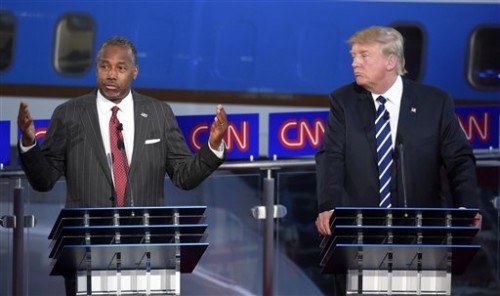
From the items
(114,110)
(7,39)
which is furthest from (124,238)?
(7,39)

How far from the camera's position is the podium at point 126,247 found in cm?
446

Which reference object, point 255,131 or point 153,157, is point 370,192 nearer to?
point 153,157

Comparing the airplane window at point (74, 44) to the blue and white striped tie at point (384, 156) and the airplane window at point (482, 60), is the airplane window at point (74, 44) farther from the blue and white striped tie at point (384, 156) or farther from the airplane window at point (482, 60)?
the blue and white striped tie at point (384, 156)

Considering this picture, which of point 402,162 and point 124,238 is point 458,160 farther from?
point 124,238

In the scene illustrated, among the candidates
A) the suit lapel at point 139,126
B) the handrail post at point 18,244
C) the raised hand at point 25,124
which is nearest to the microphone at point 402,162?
the suit lapel at point 139,126

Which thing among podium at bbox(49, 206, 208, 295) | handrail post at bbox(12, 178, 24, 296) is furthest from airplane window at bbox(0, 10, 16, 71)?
podium at bbox(49, 206, 208, 295)

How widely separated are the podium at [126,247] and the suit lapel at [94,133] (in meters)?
0.52

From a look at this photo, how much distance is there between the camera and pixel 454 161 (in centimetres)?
543

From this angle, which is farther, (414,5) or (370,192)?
(414,5)

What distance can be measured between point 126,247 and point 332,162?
121cm

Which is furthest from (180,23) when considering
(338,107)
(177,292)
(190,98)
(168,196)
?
(177,292)

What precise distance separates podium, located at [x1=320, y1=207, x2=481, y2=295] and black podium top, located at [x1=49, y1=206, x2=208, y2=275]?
0.51m

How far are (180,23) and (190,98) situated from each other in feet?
1.72

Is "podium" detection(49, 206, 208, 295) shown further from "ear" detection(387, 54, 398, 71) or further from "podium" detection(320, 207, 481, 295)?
"ear" detection(387, 54, 398, 71)
